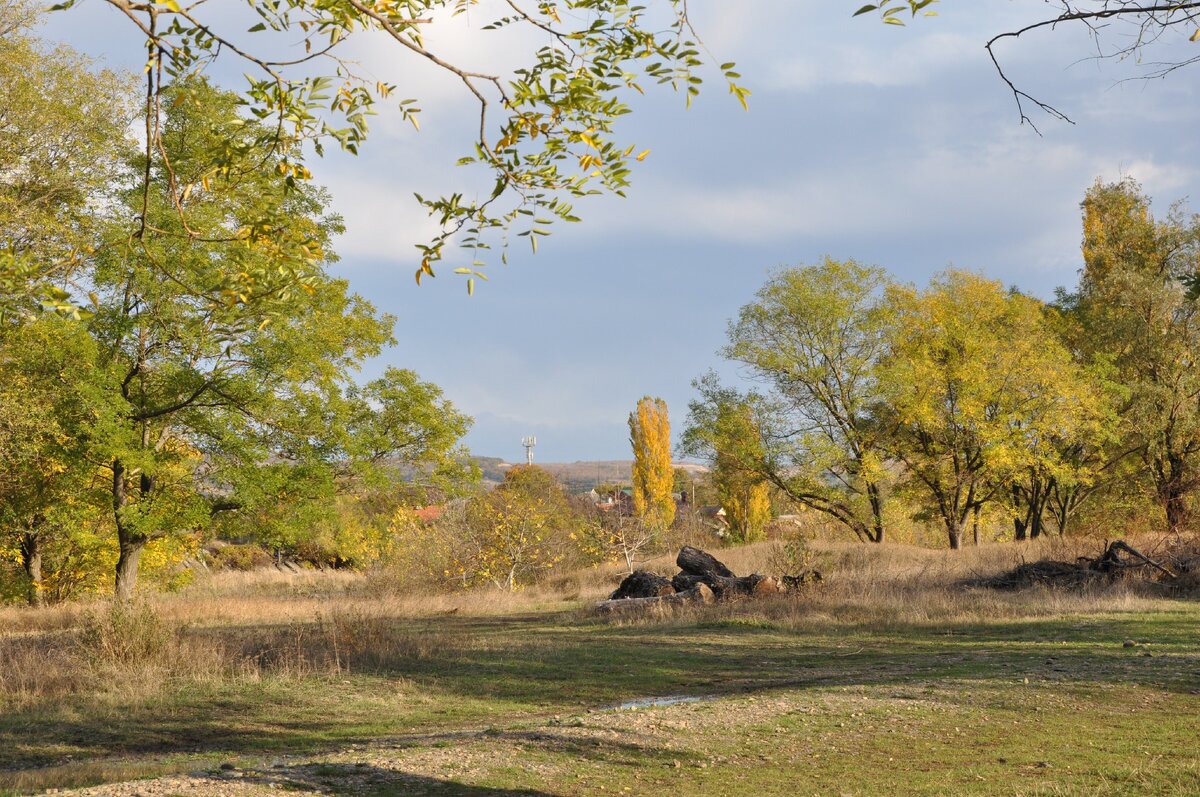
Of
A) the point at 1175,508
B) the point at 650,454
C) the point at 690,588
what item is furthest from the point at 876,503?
the point at 650,454

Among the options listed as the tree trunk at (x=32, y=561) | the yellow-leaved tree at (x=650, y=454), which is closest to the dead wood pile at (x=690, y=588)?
the tree trunk at (x=32, y=561)

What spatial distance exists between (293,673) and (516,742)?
546 cm

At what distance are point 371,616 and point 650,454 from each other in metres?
48.4

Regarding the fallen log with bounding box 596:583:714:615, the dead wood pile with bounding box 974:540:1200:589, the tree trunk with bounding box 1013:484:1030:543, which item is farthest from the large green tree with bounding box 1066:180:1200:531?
the fallen log with bounding box 596:583:714:615

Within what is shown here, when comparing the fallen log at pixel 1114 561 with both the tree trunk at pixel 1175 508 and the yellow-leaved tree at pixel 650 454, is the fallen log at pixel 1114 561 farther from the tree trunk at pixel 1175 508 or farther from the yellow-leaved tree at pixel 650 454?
the yellow-leaved tree at pixel 650 454

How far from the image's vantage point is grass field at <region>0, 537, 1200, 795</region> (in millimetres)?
6637

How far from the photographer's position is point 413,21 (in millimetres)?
4562

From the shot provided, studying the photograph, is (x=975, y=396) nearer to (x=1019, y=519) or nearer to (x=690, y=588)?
(x=1019, y=519)

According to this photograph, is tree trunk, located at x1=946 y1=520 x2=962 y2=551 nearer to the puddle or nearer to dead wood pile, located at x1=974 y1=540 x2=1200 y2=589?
dead wood pile, located at x1=974 y1=540 x2=1200 y2=589

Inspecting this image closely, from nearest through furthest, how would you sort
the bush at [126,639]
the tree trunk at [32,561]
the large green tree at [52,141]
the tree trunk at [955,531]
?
the bush at [126,639] < the large green tree at [52,141] < the tree trunk at [32,561] < the tree trunk at [955,531]

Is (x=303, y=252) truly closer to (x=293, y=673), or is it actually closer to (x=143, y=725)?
(x=143, y=725)

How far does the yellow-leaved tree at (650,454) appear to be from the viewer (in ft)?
203

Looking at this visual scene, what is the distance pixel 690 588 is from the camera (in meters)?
21.6

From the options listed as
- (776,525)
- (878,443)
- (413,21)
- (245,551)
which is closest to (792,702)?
(413,21)
